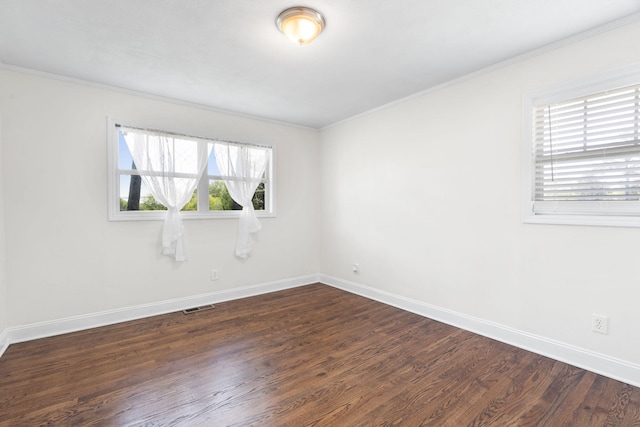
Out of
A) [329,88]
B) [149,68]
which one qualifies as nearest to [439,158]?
[329,88]

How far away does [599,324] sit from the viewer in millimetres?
2229

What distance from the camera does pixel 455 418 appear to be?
177 centimetres

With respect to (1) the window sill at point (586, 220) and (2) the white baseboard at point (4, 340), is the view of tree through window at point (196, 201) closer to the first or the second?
(2) the white baseboard at point (4, 340)

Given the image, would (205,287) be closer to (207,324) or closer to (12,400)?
(207,324)

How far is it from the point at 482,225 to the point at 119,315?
387 cm

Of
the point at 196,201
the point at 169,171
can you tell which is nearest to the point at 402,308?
the point at 196,201

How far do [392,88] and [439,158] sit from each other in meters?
0.91

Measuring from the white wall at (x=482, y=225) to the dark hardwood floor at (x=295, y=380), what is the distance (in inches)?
15.4

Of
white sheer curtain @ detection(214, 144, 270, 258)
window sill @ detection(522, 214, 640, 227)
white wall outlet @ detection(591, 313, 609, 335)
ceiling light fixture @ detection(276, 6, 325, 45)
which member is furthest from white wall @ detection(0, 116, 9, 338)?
white wall outlet @ detection(591, 313, 609, 335)

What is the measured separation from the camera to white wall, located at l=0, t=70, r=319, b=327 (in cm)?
278

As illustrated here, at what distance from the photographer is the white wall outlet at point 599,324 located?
2.20 m

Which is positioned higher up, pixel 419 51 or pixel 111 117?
pixel 419 51

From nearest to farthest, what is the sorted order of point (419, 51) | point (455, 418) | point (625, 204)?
point (455, 418) < point (625, 204) < point (419, 51)

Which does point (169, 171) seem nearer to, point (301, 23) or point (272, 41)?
point (272, 41)
